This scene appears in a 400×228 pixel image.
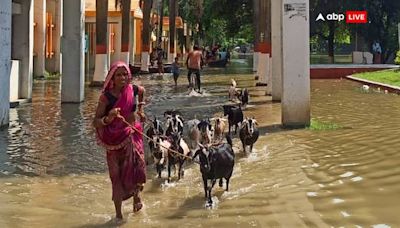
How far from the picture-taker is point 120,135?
6.56 m

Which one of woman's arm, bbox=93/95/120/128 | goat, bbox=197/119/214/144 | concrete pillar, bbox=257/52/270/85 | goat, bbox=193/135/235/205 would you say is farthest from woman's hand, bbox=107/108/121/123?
concrete pillar, bbox=257/52/270/85

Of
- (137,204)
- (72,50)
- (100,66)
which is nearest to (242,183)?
(137,204)

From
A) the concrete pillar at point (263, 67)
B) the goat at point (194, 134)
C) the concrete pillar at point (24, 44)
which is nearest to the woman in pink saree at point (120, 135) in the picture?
the goat at point (194, 134)

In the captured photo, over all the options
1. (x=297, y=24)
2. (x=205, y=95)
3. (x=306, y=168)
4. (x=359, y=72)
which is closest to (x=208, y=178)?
(x=306, y=168)

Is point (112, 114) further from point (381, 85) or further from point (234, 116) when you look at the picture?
point (381, 85)

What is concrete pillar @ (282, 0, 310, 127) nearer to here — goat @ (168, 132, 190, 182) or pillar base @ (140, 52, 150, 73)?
goat @ (168, 132, 190, 182)

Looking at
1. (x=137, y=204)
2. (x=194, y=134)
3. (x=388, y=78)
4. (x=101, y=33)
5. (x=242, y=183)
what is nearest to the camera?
(x=137, y=204)

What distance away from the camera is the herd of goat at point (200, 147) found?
7375mm

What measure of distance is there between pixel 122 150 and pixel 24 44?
13211 millimetres

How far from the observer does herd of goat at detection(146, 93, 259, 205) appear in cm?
738

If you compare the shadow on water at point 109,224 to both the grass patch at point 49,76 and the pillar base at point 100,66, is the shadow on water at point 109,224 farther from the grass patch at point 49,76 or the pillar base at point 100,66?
the grass patch at point 49,76

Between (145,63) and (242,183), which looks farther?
(145,63)

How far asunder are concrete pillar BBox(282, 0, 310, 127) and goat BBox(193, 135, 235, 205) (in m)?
5.96

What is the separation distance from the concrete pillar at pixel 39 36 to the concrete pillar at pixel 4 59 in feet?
53.1
